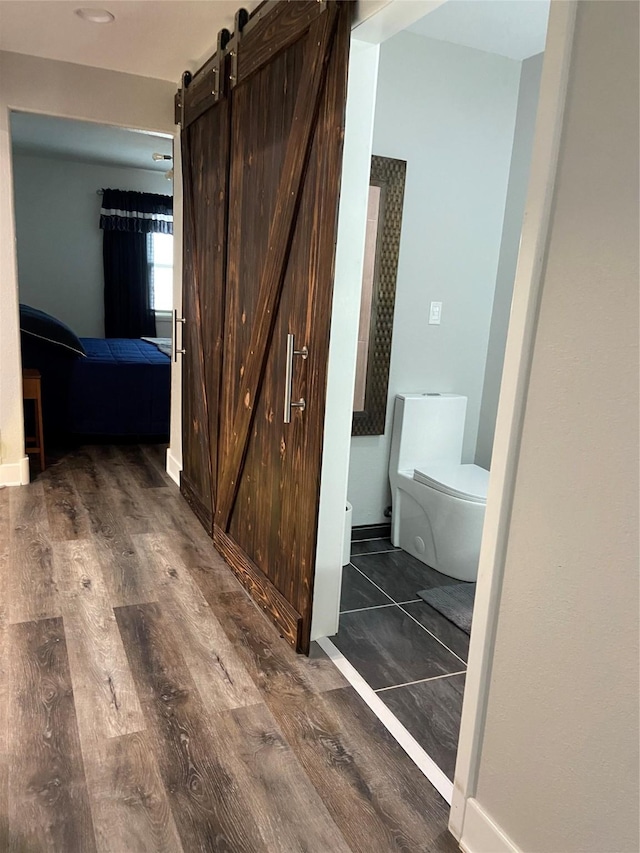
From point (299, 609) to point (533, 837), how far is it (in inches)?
43.0

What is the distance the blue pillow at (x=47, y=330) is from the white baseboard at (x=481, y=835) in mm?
4012

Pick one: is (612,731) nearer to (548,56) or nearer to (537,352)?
(537,352)

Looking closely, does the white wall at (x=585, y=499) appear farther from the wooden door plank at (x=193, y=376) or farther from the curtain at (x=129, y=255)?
the curtain at (x=129, y=255)

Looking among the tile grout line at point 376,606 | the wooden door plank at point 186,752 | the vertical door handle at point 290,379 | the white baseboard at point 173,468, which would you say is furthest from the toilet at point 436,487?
the white baseboard at point 173,468

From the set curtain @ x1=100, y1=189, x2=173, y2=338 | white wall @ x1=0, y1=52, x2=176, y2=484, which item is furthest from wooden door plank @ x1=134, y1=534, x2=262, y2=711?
curtain @ x1=100, y1=189, x2=173, y2=338

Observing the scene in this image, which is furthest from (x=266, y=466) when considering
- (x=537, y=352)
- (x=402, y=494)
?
(x=537, y=352)

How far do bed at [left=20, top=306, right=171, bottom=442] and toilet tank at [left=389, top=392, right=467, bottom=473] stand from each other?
235cm

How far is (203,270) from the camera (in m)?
3.29

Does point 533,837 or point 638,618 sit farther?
point 533,837

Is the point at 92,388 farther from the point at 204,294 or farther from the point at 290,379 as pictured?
the point at 290,379

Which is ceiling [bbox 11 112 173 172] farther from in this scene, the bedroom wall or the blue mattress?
the blue mattress

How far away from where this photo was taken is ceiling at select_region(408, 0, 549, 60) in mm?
2574

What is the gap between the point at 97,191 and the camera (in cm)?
795

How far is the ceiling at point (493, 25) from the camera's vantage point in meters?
2.57
